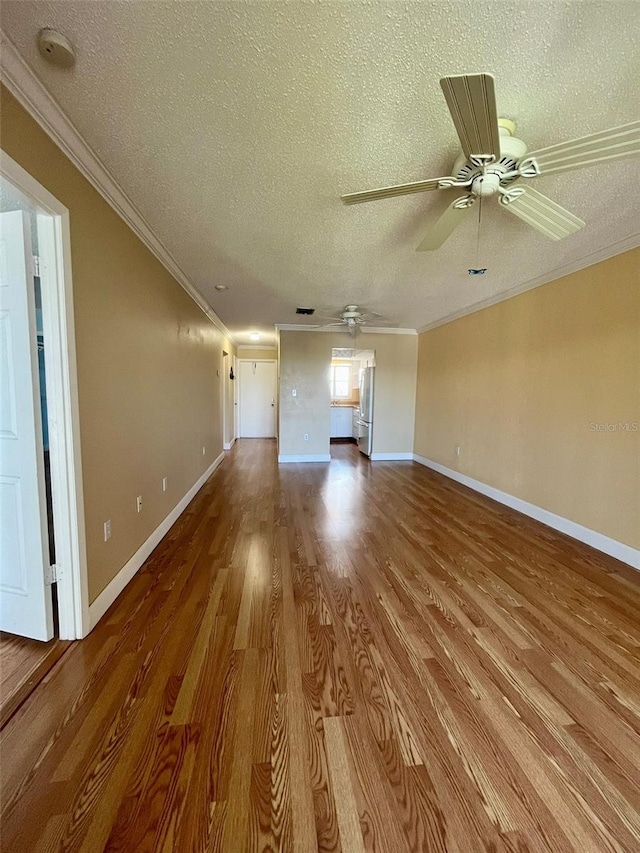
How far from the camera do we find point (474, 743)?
3.92 ft

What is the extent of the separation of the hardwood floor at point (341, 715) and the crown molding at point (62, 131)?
2.31 metres

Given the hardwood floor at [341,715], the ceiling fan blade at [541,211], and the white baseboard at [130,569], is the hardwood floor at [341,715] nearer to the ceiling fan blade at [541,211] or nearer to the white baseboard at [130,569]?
the white baseboard at [130,569]

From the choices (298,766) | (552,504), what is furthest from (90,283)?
(552,504)

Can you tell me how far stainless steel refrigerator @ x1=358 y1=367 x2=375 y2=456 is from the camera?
6.06 m

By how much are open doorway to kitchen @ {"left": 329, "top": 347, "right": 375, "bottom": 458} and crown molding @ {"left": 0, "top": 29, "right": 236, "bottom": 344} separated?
4.01 meters

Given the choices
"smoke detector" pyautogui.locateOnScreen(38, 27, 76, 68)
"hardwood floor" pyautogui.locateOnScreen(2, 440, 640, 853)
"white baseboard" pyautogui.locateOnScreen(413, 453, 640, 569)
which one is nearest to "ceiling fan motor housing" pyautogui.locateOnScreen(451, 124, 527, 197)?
"smoke detector" pyautogui.locateOnScreen(38, 27, 76, 68)

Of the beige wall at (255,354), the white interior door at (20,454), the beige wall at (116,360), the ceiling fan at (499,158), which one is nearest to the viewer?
the ceiling fan at (499,158)

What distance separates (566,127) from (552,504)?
2.90 meters

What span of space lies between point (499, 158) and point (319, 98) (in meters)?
0.77

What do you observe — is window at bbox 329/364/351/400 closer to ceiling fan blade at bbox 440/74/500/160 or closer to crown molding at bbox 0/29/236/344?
crown molding at bbox 0/29/236/344

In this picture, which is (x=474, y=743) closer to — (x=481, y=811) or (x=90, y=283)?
(x=481, y=811)

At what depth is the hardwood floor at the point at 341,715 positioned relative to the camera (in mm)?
959

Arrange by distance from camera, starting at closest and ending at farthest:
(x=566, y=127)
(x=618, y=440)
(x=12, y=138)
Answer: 1. (x=12, y=138)
2. (x=566, y=127)
3. (x=618, y=440)

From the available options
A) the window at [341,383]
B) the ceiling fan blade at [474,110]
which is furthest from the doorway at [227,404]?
the ceiling fan blade at [474,110]
